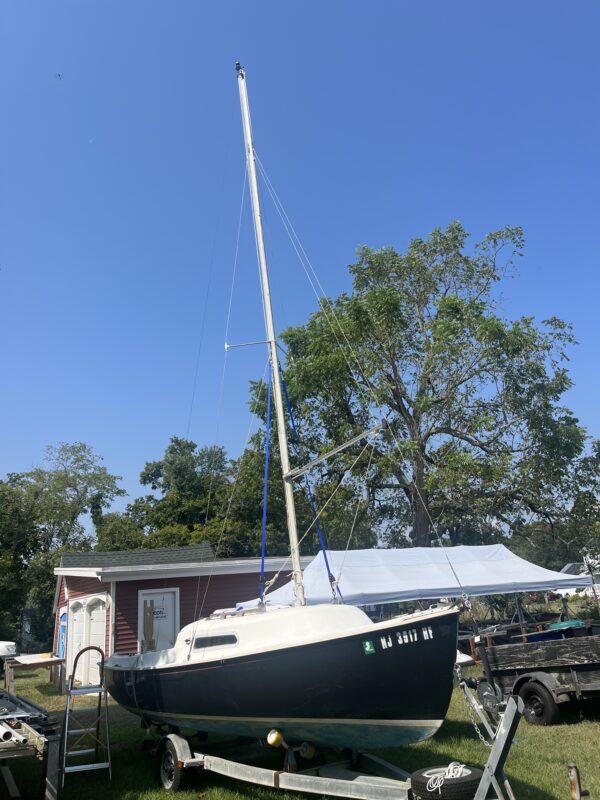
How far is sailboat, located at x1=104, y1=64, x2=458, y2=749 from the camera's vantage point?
6.79m

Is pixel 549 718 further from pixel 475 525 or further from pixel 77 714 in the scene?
pixel 475 525

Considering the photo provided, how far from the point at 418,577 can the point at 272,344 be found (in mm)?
8533

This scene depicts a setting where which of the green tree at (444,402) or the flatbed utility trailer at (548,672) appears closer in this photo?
the flatbed utility trailer at (548,672)

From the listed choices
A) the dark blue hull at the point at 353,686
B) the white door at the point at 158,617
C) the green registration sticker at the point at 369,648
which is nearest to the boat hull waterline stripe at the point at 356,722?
the dark blue hull at the point at 353,686

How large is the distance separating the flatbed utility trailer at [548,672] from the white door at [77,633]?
12982 mm

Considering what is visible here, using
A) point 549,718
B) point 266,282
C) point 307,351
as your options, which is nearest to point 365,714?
point 549,718

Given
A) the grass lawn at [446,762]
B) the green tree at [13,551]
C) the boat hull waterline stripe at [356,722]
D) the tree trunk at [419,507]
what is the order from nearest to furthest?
the boat hull waterline stripe at [356,722] → the grass lawn at [446,762] → the tree trunk at [419,507] → the green tree at [13,551]

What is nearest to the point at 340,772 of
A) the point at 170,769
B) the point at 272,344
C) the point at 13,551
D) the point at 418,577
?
the point at 170,769

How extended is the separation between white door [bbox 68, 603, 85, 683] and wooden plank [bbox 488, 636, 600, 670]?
12981 millimetres

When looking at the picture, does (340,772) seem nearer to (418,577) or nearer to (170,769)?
(170,769)

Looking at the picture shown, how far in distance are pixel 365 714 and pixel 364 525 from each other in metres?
21.7

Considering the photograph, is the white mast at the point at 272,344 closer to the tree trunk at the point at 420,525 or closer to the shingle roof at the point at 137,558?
the shingle roof at the point at 137,558

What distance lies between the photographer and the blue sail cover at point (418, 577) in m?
15.0

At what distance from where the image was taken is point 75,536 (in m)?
47.2
